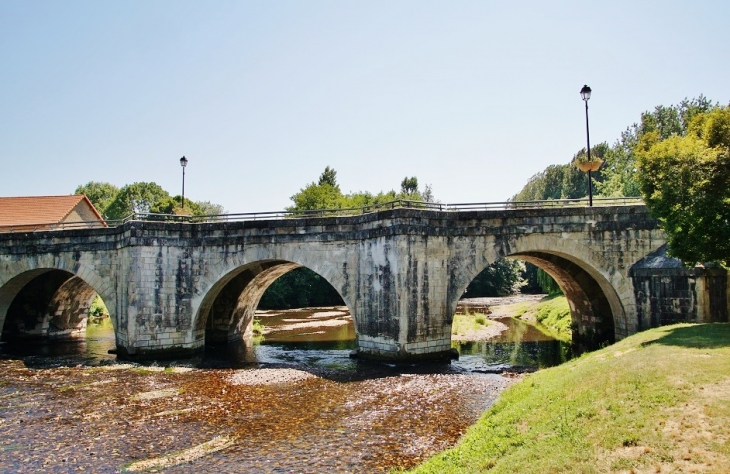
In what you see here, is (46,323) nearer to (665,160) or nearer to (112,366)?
(112,366)

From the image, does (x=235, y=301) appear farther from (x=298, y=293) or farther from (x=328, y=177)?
(x=328, y=177)

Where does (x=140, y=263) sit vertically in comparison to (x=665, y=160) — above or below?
below

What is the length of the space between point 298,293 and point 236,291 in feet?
99.5

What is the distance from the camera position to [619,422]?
978 centimetres

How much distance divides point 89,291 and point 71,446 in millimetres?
26688

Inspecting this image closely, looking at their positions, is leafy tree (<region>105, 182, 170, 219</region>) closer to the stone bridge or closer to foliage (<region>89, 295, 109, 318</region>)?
foliage (<region>89, 295, 109, 318</region>)

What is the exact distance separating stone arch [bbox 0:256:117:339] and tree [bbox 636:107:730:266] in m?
26.2

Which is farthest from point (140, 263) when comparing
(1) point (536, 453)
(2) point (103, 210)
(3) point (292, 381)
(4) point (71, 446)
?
(2) point (103, 210)

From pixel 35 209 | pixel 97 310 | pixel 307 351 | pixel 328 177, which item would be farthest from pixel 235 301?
pixel 328 177

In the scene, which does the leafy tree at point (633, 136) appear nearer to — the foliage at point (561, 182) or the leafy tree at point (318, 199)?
the foliage at point (561, 182)

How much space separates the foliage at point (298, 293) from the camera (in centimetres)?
5862

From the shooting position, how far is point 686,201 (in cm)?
1805

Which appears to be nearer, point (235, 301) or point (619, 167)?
point (235, 301)

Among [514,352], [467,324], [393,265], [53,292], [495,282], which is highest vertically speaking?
[393,265]
